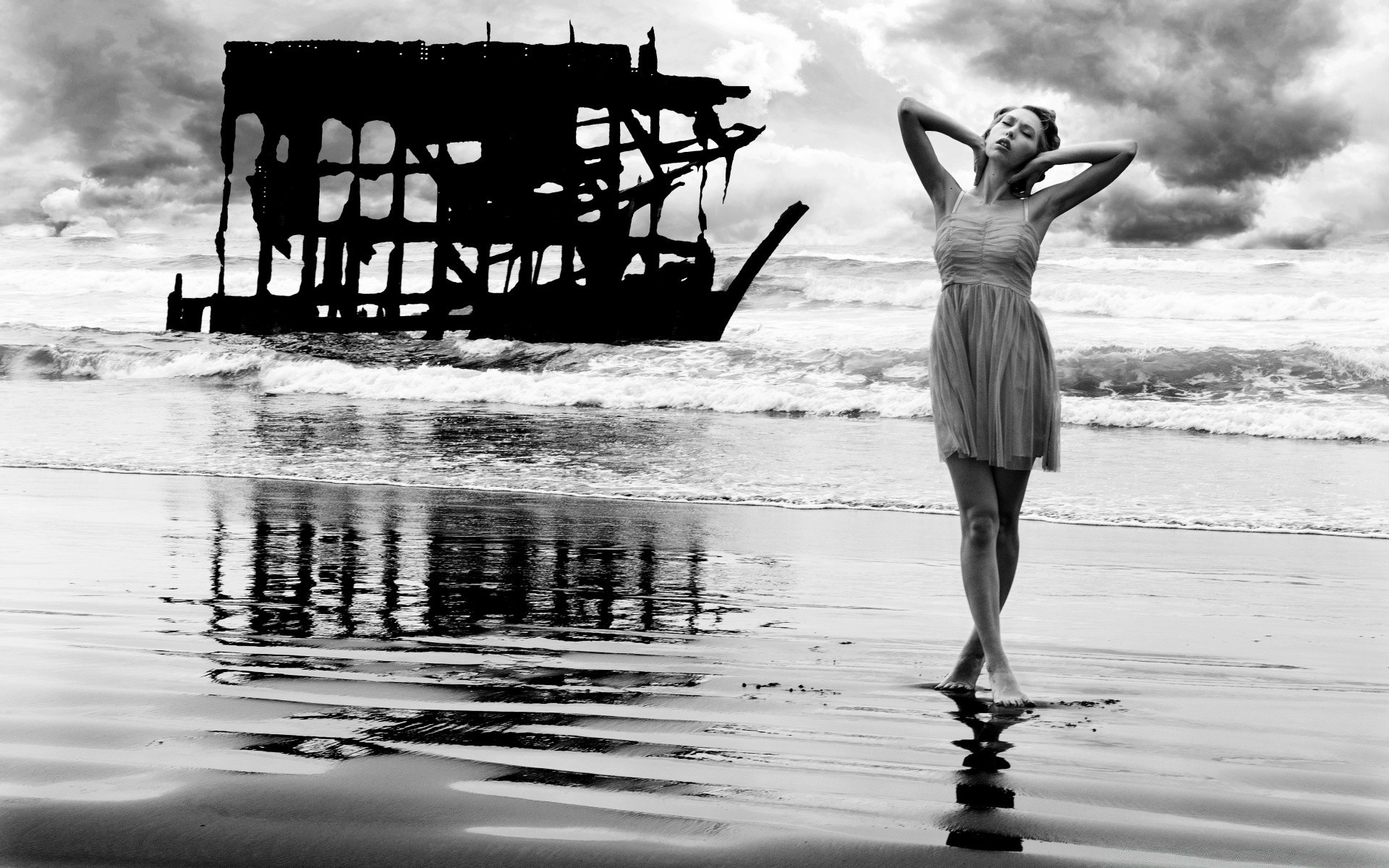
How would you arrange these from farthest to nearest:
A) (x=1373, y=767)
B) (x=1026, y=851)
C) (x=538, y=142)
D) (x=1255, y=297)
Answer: (x=1255, y=297)
(x=538, y=142)
(x=1373, y=767)
(x=1026, y=851)

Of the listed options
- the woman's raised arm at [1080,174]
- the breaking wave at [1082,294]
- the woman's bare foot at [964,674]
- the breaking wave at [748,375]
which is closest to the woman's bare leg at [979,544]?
the woman's bare foot at [964,674]

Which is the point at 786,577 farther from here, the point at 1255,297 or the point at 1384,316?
the point at 1255,297

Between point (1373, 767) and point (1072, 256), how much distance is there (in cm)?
3901

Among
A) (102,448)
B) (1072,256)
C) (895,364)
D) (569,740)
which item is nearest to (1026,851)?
(569,740)

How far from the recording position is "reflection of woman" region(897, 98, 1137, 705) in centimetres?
265

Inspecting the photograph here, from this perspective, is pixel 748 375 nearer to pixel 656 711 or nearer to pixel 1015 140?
pixel 1015 140

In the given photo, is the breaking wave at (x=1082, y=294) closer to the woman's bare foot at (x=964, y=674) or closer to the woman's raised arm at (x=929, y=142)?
the woman's raised arm at (x=929, y=142)

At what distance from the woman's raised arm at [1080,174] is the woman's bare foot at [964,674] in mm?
979

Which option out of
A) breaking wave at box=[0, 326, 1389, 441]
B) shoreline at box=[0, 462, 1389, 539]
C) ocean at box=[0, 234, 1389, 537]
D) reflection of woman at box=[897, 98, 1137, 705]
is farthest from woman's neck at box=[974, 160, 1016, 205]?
breaking wave at box=[0, 326, 1389, 441]

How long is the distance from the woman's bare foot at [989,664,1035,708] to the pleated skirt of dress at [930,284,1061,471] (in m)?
0.44

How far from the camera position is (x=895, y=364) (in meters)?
15.8

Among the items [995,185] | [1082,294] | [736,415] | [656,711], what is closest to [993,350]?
[995,185]

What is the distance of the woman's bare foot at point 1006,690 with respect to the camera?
8.18 feet

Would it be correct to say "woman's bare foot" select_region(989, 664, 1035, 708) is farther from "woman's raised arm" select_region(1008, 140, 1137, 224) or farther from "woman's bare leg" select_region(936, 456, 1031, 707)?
"woman's raised arm" select_region(1008, 140, 1137, 224)
